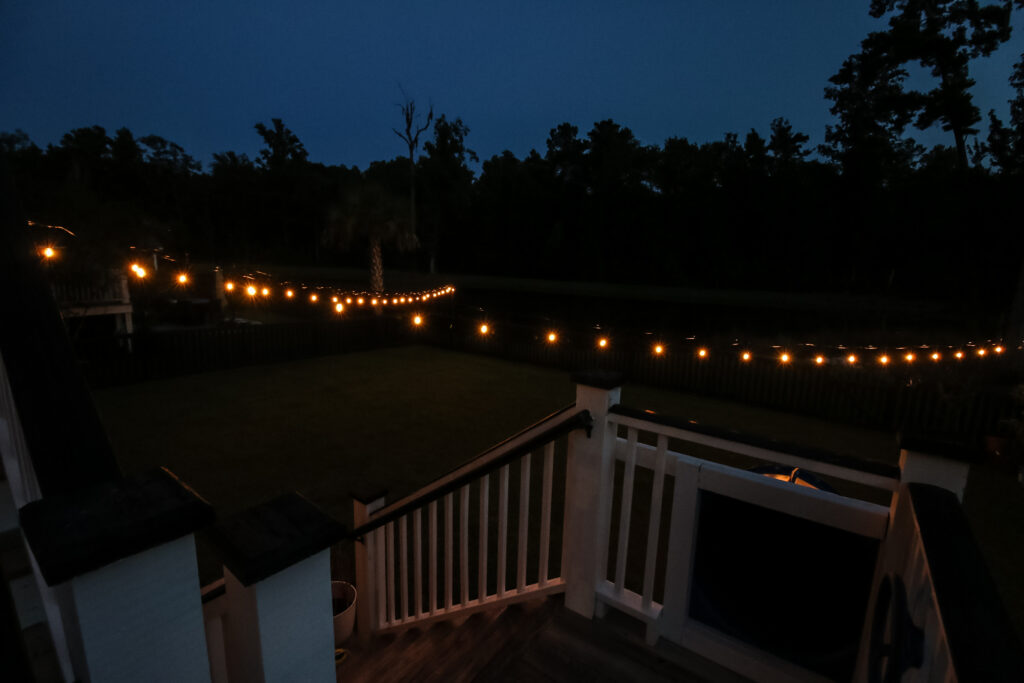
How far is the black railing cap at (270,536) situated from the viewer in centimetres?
109

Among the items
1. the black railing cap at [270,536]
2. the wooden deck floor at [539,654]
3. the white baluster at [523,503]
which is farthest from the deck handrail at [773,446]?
the black railing cap at [270,536]

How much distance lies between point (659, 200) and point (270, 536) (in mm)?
30225

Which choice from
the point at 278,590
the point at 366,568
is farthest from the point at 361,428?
the point at 278,590

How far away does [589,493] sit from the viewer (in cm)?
290

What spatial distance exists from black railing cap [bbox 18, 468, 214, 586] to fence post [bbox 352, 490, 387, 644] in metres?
2.85

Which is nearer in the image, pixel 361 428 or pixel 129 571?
pixel 129 571

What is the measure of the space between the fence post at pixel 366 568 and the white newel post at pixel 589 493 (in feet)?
5.00

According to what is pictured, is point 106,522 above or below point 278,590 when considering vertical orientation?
above

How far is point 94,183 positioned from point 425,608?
3932 cm

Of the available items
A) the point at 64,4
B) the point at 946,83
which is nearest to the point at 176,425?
the point at 946,83

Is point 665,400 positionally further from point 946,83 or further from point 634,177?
point 634,177

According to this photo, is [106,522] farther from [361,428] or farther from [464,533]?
[361,428]

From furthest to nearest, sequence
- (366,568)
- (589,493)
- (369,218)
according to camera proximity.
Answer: (369,218) < (366,568) < (589,493)

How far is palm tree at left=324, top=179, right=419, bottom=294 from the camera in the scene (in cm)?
1928
